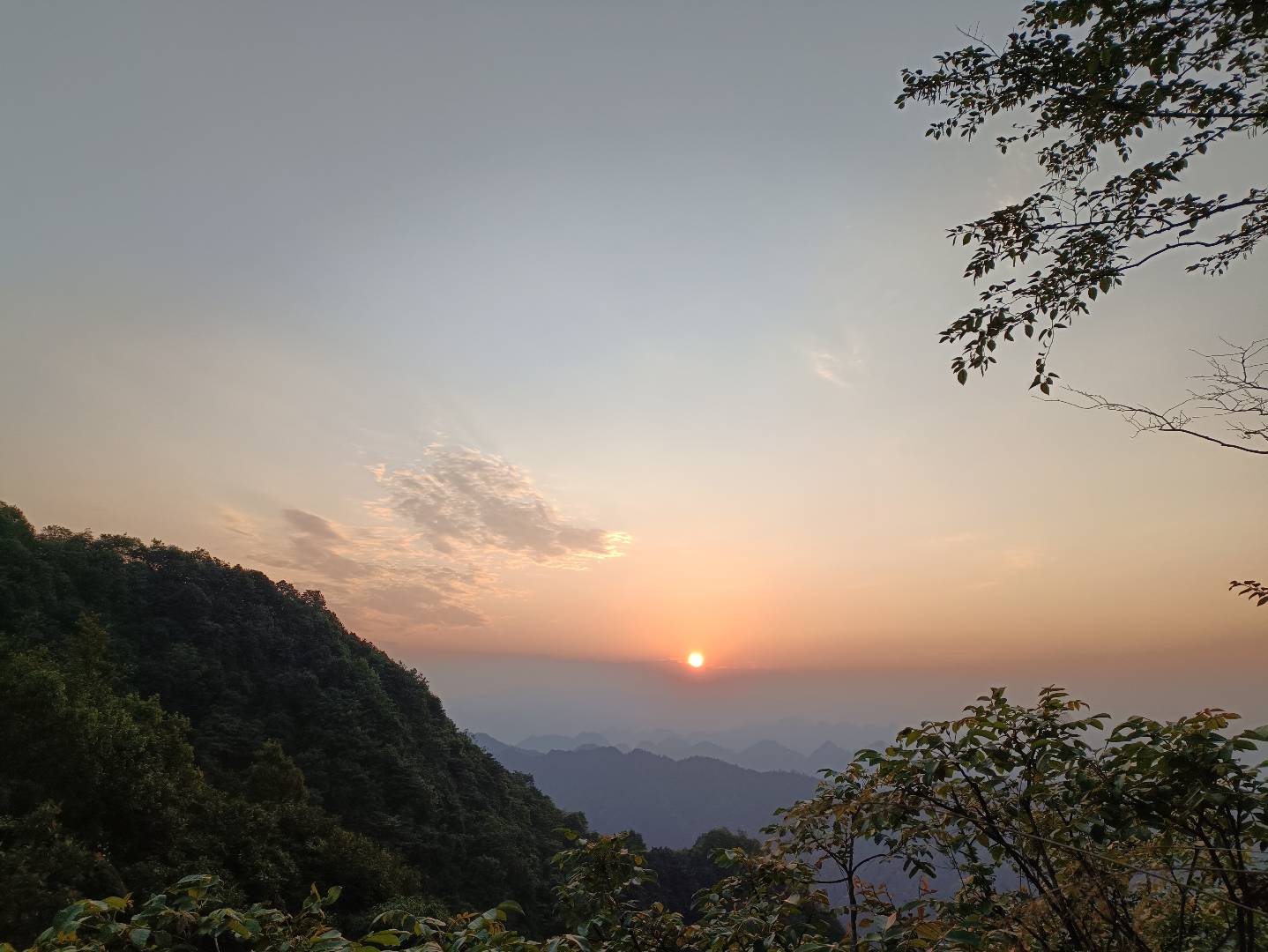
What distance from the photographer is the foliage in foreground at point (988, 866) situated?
2.41 meters

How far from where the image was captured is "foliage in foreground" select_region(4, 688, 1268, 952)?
241 centimetres

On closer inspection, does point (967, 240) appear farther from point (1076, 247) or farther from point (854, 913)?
point (854, 913)

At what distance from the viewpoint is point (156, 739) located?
21422 millimetres

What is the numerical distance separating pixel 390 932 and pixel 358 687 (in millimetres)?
48885

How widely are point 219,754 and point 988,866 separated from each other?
42822 mm

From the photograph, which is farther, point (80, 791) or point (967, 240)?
point (80, 791)

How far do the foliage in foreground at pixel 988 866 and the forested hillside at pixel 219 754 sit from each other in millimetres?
17166

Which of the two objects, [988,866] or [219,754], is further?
[219,754]

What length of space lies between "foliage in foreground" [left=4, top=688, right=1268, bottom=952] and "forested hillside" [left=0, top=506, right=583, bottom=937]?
17.2 m

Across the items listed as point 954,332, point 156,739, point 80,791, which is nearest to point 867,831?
point 954,332

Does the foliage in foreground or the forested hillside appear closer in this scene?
the foliage in foreground

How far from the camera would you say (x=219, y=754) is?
3297 centimetres

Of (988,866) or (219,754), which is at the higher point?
(988,866)

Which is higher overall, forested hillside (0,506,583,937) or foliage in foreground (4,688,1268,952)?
foliage in foreground (4,688,1268,952)
